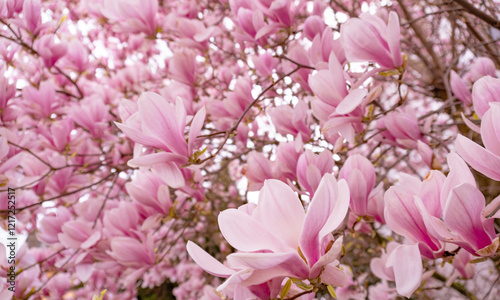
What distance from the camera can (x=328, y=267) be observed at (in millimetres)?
467

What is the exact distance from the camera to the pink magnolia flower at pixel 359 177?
27.0 inches

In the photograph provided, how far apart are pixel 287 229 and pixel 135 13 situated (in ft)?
3.22

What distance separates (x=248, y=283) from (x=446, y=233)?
26 cm

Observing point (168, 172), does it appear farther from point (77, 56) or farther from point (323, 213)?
point (77, 56)

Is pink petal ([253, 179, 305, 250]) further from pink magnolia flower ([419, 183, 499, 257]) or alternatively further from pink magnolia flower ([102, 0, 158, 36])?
pink magnolia flower ([102, 0, 158, 36])

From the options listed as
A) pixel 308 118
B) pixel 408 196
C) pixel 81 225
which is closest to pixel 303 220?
pixel 408 196

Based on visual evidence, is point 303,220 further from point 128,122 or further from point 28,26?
point 28,26

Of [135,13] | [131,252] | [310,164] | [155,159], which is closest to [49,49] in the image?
[135,13]

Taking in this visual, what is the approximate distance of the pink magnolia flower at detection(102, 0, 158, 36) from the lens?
1.13 meters

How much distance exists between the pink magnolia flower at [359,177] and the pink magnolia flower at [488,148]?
0.25 meters

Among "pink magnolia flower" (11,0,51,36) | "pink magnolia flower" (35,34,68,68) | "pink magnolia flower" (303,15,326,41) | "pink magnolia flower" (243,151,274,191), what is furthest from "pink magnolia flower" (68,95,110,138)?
"pink magnolia flower" (303,15,326,41)

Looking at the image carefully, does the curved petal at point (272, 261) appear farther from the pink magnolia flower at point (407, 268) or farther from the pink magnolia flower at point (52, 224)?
the pink magnolia flower at point (52, 224)

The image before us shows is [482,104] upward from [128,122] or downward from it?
upward

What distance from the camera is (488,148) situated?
44 cm
